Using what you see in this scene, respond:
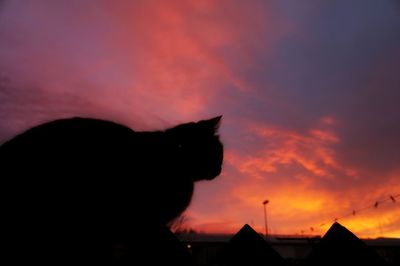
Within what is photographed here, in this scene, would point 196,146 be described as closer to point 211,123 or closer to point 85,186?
point 211,123

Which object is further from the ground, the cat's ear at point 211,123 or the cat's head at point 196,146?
the cat's ear at point 211,123

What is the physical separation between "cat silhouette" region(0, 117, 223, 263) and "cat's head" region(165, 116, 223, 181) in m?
0.01

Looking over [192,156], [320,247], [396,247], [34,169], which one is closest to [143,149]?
[192,156]

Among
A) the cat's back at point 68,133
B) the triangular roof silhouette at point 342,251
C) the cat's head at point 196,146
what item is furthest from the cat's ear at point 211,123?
the triangular roof silhouette at point 342,251

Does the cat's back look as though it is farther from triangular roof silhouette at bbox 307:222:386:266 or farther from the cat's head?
triangular roof silhouette at bbox 307:222:386:266

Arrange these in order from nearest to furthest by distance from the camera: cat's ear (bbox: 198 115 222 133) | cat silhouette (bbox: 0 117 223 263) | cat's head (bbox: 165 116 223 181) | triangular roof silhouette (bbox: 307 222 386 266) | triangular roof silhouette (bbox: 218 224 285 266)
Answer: cat silhouette (bbox: 0 117 223 263) < cat's head (bbox: 165 116 223 181) < cat's ear (bbox: 198 115 222 133) < triangular roof silhouette (bbox: 307 222 386 266) < triangular roof silhouette (bbox: 218 224 285 266)

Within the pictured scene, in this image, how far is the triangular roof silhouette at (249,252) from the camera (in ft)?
19.7

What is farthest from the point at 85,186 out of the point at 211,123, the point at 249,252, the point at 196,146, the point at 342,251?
the point at 249,252

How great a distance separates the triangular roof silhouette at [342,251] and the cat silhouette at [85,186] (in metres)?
4.43

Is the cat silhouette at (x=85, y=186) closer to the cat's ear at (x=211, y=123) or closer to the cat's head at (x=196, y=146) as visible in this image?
the cat's head at (x=196, y=146)

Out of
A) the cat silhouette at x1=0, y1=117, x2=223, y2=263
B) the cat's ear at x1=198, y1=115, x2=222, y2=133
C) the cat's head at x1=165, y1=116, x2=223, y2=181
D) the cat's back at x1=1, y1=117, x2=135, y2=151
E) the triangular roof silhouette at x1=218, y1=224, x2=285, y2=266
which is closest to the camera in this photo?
the cat silhouette at x1=0, y1=117, x2=223, y2=263

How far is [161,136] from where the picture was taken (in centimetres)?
163

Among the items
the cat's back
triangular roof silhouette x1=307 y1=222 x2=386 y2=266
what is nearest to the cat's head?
the cat's back

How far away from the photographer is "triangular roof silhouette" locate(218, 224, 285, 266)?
19.7 ft
